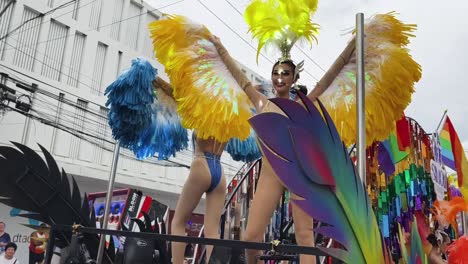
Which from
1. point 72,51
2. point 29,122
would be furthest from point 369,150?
point 72,51

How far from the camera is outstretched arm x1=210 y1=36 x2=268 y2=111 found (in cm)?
219

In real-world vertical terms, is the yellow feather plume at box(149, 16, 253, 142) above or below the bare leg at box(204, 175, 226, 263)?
above

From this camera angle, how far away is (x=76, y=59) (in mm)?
14219

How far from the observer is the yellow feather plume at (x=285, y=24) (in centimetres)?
222

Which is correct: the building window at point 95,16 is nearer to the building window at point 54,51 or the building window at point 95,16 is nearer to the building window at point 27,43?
the building window at point 54,51

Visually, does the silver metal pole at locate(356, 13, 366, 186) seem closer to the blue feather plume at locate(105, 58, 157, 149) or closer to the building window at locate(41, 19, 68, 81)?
the blue feather plume at locate(105, 58, 157, 149)

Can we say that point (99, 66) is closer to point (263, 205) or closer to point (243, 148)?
point (243, 148)

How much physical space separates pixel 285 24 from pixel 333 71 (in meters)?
0.36

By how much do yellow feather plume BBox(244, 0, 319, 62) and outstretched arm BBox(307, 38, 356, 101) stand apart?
0.21 metres

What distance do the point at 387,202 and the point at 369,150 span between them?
346 mm

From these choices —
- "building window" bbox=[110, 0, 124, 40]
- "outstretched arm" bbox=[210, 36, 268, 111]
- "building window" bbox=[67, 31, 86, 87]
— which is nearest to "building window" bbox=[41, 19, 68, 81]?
"building window" bbox=[67, 31, 86, 87]

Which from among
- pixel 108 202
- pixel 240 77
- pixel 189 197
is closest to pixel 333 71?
pixel 240 77

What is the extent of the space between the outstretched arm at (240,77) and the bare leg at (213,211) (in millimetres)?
761

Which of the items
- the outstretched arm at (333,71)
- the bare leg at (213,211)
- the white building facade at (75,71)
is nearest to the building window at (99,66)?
the white building facade at (75,71)
